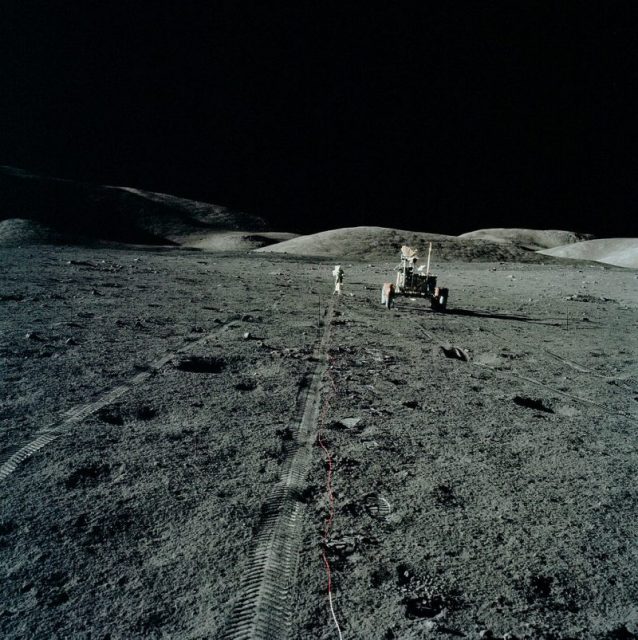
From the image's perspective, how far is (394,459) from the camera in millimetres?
3266

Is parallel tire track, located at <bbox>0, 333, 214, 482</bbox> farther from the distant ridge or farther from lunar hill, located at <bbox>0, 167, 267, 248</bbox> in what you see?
the distant ridge

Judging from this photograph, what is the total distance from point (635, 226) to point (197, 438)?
60.8 meters

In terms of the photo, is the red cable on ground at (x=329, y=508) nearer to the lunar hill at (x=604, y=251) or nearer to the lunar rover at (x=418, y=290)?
the lunar rover at (x=418, y=290)

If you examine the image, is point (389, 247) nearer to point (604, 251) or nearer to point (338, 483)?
point (604, 251)

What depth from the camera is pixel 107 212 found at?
36.0 metres

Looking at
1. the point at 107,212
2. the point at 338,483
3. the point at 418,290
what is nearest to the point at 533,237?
the point at 107,212

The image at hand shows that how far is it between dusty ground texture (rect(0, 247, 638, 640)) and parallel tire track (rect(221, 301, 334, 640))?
0.18ft

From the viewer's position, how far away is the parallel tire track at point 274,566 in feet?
6.32

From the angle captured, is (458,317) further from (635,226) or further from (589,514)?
(635,226)

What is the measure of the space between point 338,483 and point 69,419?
2234 mm

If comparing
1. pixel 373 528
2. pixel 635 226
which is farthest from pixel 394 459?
pixel 635 226

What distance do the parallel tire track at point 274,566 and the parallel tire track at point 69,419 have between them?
1718mm

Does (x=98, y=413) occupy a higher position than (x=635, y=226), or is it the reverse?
(x=635, y=226)

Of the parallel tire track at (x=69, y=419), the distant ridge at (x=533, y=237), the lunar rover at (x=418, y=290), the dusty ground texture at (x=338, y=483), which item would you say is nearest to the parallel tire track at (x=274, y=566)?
the dusty ground texture at (x=338, y=483)
